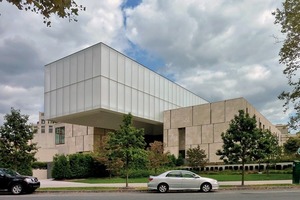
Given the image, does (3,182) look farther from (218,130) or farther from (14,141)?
(218,130)

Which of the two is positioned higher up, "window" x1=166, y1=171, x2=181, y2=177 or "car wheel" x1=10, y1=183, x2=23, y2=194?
"window" x1=166, y1=171, x2=181, y2=177

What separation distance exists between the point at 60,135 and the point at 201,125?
97.8 feet

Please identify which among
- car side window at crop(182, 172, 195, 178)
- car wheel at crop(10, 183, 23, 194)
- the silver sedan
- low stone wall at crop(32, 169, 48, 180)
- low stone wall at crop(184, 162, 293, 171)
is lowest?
low stone wall at crop(32, 169, 48, 180)

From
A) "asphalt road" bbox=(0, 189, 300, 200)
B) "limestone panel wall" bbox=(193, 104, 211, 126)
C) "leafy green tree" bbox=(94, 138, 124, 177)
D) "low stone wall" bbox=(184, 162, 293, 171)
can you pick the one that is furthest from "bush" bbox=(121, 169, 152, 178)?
"asphalt road" bbox=(0, 189, 300, 200)

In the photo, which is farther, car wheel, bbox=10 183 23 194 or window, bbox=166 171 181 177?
window, bbox=166 171 181 177

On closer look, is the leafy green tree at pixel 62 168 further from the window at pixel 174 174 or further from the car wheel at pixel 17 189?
the window at pixel 174 174

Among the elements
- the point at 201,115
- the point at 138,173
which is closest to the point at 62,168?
the point at 138,173

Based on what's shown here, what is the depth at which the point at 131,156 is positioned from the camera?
25.2 metres

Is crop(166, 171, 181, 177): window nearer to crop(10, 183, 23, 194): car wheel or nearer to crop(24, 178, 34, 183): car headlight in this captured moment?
crop(24, 178, 34, 183): car headlight

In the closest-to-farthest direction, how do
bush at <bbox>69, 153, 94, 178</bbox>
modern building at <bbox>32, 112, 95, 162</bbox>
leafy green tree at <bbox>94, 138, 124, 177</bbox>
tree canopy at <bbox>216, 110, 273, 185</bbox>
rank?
tree canopy at <bbox>216, 110, 273, 185</bbox>, leafy green tree at <bbox>94, 138, 124, 177</bbox>, bush at <bbox>69, 153, 94, 178</bbox>, modern building at <bbox>32, 112, 95, 162</bbox>

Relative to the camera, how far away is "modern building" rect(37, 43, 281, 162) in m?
45.1

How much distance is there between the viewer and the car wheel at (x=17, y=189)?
22078 millimetres

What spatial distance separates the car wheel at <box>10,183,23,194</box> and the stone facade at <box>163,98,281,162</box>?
105ft

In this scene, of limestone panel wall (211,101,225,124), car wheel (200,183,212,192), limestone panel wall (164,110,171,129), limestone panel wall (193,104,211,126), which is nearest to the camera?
car wheel (200,183,212,192)
